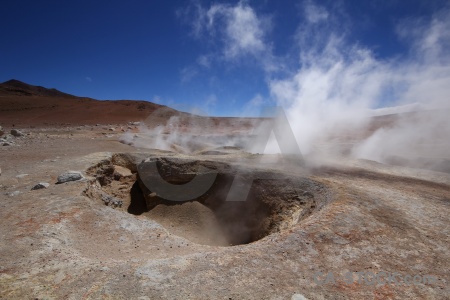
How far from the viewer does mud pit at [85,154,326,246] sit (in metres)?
5.32

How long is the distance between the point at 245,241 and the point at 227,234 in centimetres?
53

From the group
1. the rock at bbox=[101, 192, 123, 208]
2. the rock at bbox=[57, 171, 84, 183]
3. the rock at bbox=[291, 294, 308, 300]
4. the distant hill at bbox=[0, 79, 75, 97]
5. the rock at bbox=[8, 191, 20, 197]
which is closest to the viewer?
the rock at bbox=[291, 294, 308, 300]

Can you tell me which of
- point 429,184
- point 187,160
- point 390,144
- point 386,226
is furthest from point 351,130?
point 386,226

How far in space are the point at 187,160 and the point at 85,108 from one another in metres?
30.3

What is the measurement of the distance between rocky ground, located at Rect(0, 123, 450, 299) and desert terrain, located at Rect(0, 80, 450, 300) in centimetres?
1

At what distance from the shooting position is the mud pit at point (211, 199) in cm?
532

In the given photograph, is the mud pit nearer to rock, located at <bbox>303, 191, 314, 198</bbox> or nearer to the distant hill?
rock, located at <bbox>303, 191, 314, 198</bbox>

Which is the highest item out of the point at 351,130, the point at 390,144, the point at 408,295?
the point at 351,130

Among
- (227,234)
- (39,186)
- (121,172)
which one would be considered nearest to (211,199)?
(227,234)

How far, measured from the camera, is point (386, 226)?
3453mm

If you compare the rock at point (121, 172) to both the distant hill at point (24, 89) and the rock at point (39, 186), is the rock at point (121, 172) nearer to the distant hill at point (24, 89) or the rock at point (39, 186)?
the rock at point (39, 186)

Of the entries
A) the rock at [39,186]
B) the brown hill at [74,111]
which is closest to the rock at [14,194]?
the rock at [39,186]

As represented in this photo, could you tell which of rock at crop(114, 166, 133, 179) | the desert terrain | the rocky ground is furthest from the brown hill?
the rocky ground

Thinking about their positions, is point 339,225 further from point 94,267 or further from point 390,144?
point 390,144
